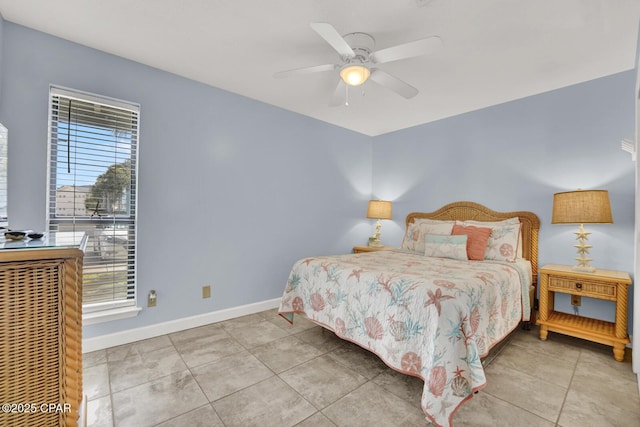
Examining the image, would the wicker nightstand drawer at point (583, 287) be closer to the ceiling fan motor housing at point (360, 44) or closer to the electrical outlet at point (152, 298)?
the ceiling fan motor housing at point (360, 44)

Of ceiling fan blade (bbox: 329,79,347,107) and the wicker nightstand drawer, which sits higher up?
ceiling fan blade (bbox: 329,79,347,107)

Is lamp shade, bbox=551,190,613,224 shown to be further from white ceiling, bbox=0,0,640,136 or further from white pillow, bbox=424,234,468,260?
white ceiling, bbox=0,0,640,136

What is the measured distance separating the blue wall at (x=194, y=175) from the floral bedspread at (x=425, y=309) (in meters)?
0.87

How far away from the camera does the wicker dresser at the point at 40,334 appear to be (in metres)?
0.94

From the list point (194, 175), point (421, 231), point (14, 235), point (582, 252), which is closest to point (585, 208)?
point (582, 252)

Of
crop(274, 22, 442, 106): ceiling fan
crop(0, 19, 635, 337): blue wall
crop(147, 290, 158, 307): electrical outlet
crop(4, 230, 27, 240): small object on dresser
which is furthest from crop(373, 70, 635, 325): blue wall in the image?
crop(4, 230, 27, 240): small object on dresser

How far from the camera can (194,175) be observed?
294 centimetres

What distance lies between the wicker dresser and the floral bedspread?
5.24 feet

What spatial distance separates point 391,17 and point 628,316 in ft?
10.3

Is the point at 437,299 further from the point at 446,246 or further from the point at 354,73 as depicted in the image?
the point at 354,73

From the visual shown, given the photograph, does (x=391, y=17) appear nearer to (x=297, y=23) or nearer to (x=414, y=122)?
(x=297, y=23)

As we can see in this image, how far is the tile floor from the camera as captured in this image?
163 cm

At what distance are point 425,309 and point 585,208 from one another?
6.25 feet

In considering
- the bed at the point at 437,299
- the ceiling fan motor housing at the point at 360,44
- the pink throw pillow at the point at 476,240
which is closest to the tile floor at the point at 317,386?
the bed at the point at 437,299
